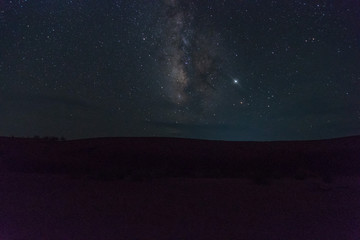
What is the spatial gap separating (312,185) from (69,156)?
733 inches

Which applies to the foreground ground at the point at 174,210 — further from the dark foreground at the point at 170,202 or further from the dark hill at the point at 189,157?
the dark hill at the point at 189,157

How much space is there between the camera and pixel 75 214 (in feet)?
36.9

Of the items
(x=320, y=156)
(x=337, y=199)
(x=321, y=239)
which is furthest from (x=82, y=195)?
(x=320, y=156)

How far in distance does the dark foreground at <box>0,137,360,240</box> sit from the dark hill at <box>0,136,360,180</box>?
6.2 inches

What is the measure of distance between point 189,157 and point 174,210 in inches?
704

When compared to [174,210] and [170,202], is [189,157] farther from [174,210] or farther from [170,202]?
[174,210]

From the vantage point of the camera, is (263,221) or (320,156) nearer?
→ (263,221)

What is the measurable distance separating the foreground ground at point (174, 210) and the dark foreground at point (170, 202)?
3 cm

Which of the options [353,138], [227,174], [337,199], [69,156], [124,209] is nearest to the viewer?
[124,209]

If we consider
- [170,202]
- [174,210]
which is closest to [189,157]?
[170,202]

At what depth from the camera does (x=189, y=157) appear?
30.0 m

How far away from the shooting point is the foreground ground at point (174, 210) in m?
9.21

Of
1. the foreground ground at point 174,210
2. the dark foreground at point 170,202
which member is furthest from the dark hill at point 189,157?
the foreground ground at point 174,210

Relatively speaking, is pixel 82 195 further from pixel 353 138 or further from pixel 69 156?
pixel 353 138
